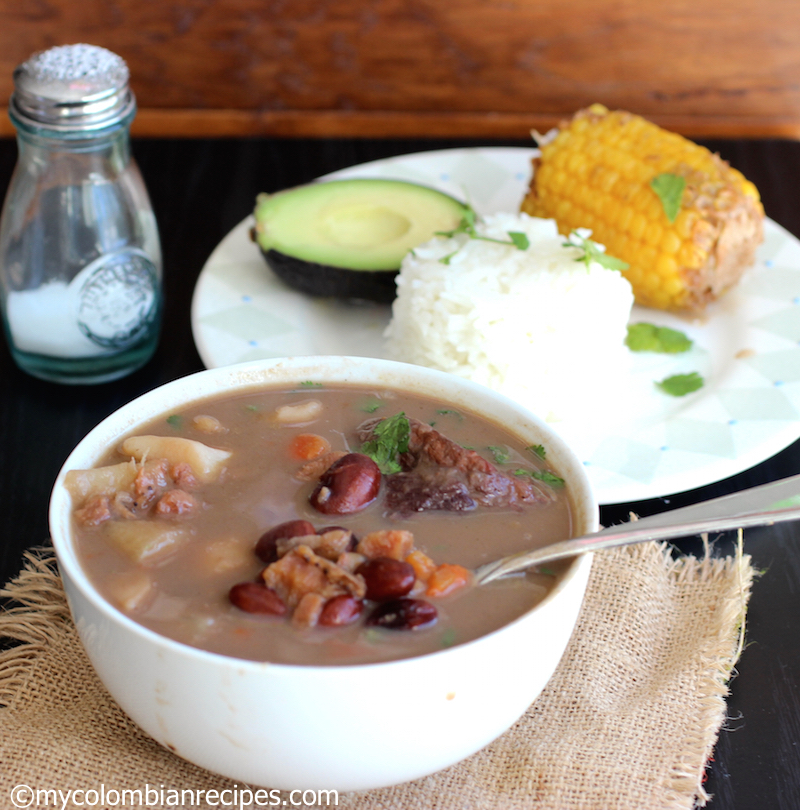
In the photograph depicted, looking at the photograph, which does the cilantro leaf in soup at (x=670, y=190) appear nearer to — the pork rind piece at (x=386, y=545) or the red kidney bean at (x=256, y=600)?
the pork rind piece at (x=386, y=545)

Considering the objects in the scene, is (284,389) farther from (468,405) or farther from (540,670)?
(540,670)

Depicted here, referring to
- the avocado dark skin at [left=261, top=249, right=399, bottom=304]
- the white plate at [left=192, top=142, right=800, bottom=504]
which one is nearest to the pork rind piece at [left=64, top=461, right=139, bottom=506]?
the white plate at [left=192, top=142, right=800, bottom=504]

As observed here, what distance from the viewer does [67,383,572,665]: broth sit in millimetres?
1357

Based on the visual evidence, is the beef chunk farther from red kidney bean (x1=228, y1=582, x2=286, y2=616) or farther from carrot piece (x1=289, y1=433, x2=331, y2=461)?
red kidney bean (x1=228, y1=582, x2=286, y2=616)

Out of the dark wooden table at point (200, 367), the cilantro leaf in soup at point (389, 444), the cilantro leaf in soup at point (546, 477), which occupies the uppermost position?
the cilantro leaf in soup at point (546, 477)

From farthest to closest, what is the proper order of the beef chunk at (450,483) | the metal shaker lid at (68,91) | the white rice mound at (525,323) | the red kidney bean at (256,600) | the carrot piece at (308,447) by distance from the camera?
the white rice mound at (525,323) < the metal shaker lid at (68,91) < the carrot piece at (308,447) < the beef chunk at (450,483) < the red kidney bean at (256,600)

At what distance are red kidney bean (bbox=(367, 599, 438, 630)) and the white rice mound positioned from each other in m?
1.27

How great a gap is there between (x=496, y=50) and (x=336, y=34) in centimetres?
70

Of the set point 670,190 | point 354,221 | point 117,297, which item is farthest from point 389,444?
point 670,190

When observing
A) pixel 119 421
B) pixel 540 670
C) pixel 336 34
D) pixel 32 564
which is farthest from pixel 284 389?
pixel 336 34

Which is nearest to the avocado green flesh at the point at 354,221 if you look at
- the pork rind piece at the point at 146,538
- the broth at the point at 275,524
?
the broth at the point at 275,524

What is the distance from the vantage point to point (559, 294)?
2619 mm

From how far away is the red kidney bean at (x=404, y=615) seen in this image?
4.45ft

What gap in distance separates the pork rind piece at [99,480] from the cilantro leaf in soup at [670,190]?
1894mm
